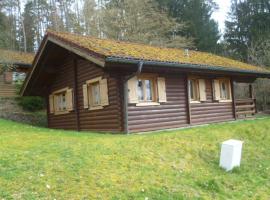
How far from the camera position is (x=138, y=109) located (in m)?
12.9

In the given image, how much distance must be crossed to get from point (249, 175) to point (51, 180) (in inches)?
188

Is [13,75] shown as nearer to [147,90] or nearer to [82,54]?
[82,54]

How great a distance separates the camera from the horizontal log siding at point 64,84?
1603cm

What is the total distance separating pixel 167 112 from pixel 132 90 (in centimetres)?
200

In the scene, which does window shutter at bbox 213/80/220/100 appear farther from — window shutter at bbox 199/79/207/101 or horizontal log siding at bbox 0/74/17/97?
horizontal log siding at bbox 0/74/17/97

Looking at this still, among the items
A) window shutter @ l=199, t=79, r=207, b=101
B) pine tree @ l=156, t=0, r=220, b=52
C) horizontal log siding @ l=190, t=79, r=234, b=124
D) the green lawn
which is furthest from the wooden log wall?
pine tree @ l=156, t=0, r=220, b=52

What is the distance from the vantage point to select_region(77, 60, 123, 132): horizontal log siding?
41.4ft

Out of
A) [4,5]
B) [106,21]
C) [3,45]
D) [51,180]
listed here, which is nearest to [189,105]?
[51,180]

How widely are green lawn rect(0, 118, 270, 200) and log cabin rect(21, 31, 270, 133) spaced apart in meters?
2.94

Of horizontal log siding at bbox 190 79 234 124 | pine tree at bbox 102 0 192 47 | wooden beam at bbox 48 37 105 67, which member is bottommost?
horizontal log siding at bbox 190 79 234 124

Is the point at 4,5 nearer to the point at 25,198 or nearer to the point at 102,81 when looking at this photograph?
the point at 102,81

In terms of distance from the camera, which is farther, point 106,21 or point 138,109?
point 106,21

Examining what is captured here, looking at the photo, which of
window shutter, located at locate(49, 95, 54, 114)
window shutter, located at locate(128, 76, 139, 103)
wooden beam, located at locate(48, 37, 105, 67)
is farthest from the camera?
window shutter, located at locate(49, 95, 54, 114)

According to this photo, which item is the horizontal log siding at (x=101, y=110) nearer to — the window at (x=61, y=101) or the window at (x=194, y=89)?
the window at (x=61, y=101)
